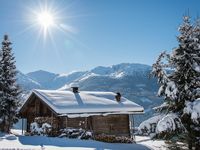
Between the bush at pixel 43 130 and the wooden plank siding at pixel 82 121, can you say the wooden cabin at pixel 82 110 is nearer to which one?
the wooden plank siding at pixel 82 121

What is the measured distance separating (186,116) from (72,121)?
1977 cm

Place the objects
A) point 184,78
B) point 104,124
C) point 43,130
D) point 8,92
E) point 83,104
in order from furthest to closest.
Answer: point 8,92, point 104,124, point 83,104, point 43,130, point 184,78

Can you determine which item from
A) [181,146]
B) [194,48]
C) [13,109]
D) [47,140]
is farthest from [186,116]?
[13,109]

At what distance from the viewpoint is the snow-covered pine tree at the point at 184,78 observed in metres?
15.8

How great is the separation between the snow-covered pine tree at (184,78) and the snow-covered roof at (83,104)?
15956 millimetres

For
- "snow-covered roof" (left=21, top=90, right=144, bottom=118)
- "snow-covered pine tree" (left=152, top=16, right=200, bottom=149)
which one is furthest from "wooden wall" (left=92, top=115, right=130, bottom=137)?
"snow-covered pine tree" (left=152, top=16, right=200, bottom=149)

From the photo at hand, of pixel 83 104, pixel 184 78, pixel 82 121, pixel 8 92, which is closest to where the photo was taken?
pixel 184 78

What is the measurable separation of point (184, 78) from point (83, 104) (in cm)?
1856

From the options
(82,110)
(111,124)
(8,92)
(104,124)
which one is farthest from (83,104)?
(8,92)

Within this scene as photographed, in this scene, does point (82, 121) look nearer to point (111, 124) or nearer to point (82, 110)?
point (82, 110)

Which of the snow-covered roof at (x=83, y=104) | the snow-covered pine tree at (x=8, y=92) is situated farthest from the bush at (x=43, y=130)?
the snow-covered pine tree at (x=8, y=92)

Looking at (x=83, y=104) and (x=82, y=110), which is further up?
(x=83, y=104)

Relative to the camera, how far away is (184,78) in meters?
Result: 16.8

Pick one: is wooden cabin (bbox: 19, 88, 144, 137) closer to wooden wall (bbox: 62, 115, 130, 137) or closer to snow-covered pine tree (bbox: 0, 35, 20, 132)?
wooden wall (bbox: 62, 115, 130, 137)
